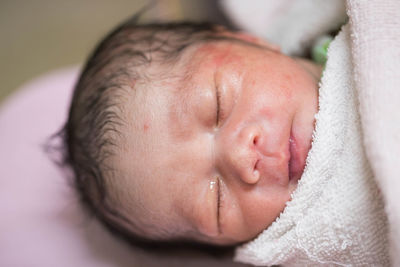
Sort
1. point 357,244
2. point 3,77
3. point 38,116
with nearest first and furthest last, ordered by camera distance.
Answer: point 357,244, point 38,116, point 3,77

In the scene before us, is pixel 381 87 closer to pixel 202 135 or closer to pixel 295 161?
pixel 295 161

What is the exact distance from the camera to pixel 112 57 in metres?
1.00

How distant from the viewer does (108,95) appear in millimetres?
942

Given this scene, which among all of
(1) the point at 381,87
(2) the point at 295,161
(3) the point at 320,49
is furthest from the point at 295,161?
(3) the point at 320,49

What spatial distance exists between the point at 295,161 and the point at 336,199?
0.11 metres

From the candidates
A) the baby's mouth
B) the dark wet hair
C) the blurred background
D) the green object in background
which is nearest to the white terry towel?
the baby's mouth

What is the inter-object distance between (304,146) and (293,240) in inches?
8.0

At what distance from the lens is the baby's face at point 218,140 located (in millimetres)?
857

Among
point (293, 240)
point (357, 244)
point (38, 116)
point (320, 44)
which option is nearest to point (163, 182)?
point (293, 240)

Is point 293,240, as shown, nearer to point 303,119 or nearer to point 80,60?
point 303,119

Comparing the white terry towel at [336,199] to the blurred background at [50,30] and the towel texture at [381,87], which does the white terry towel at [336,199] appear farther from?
the blurred background at [50,30]

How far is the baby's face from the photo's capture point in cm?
86

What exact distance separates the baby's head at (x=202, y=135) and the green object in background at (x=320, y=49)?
15 cm

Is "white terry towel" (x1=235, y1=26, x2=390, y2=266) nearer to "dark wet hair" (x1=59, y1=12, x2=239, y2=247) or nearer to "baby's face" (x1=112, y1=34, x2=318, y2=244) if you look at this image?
"baby's face" (x1=112, y1=34, x2=318, y2=244)
